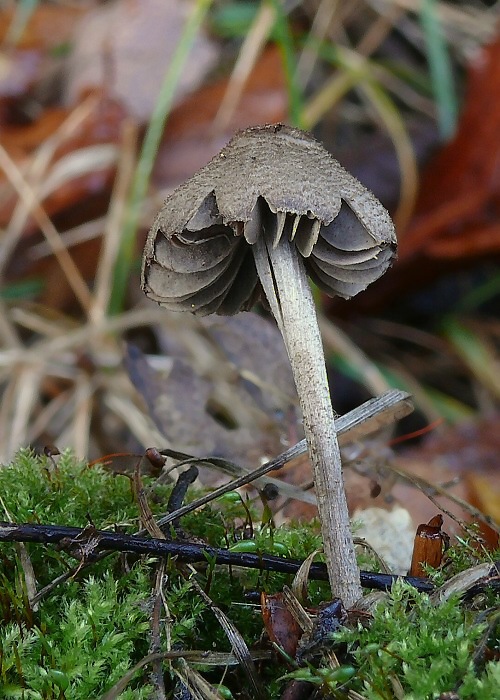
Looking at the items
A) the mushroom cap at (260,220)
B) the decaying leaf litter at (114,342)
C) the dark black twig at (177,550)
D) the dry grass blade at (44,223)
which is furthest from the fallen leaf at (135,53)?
Answer: the dark black twig at (177,550)

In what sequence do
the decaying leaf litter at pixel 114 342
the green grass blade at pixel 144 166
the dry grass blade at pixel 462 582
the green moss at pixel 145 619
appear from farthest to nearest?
the green grass blade at pixel 144 166 → the decaying leaf litter at pixel 114 342 → the dry grass blade at pixel 462 582 → the green moss at pixel 145 619

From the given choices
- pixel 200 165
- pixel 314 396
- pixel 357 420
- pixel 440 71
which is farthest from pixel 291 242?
pixel 440 71

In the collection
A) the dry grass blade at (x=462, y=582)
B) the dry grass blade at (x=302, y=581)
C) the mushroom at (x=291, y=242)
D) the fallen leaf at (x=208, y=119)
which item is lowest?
the dry grass blade at (x=462, y=582)

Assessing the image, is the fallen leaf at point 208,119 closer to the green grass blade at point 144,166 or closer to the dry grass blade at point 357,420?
the green grass blade at point 144,166

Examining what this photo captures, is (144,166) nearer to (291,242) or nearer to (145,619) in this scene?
(291,242)

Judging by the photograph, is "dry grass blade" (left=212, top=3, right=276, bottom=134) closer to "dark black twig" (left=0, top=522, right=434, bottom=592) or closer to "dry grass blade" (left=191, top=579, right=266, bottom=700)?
"dark black twig" (left=0, top=522, right=434, bottom=592)

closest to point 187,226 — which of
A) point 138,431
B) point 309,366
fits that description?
point 309,366

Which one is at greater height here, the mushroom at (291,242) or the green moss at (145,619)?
the mushroom at (291,242)
